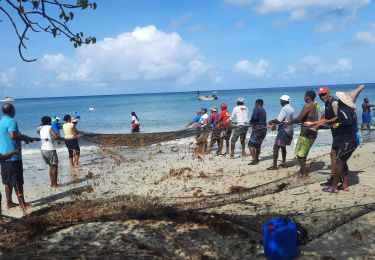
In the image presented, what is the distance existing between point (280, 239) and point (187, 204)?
7.18 feet

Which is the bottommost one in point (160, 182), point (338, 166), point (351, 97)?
point (160, 182)

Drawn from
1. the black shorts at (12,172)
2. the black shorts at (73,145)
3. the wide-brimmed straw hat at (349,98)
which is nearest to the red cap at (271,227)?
the wide-brimmed straw hat at (349,98)

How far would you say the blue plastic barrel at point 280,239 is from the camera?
4.20m

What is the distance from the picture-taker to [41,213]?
6324mm

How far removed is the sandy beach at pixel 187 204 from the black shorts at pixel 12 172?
640mm

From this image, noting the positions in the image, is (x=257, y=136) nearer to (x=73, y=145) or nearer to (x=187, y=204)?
(x=187, y=204)

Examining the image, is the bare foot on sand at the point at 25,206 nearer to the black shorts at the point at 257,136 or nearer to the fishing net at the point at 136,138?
the fishing net at the point at 136,138

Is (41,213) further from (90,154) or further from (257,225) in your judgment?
(90,154)

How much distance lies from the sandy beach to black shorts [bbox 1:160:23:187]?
2.10 feet

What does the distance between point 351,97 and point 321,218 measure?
2283mm

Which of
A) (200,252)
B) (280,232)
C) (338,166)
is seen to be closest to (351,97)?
(338,166)

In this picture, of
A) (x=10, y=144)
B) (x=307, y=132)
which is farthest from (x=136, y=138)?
(x=307, y=132)

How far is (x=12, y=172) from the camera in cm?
657

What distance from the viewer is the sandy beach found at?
4676 mm
